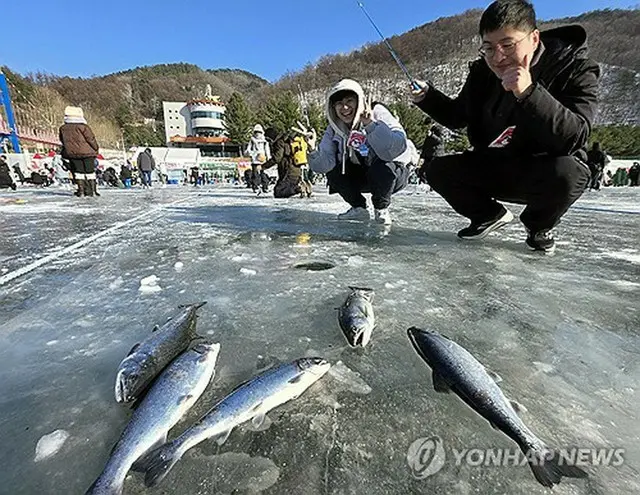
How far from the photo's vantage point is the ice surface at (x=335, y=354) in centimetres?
63

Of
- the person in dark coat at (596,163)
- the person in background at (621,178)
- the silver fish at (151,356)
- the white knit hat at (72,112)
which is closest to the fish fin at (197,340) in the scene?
the silver fish at (151,356)

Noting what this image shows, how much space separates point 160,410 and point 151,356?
210mm

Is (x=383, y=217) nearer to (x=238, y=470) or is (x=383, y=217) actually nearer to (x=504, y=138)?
(x=504, y=138)

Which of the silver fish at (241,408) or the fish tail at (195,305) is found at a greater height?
the silver fish at (241,408)

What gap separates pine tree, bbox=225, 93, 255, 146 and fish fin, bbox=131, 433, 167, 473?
49.6m

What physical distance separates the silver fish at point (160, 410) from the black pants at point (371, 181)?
242cm

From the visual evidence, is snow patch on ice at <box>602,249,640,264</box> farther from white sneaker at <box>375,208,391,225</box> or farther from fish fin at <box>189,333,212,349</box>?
fish fin at <box>189,333,212,349</box>

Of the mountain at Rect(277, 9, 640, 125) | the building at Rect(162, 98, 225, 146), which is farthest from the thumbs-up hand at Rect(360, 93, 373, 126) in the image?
the building at Rect(162, 98, 225, 146)

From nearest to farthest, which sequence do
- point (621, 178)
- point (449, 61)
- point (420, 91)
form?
point (420, 91) < point (621, 178) < point (449, 61)

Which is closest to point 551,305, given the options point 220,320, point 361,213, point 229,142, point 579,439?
point 579,439

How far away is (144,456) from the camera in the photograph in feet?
2.09

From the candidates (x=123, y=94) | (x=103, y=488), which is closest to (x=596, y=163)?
(x=103, y=488)

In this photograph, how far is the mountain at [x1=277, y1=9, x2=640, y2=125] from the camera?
5422cm

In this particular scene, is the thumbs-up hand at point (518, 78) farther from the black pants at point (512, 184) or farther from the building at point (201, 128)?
→ the building at point (201, 128)
